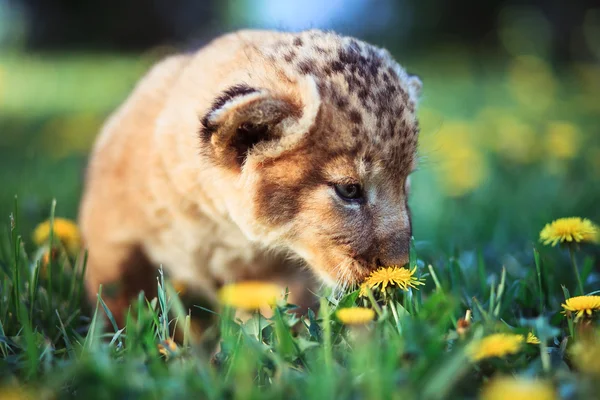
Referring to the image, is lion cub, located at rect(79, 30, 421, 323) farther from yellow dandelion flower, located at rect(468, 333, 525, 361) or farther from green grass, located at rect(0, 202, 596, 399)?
yellow dandelion flower, located at rect(468, 333, 525, 361)

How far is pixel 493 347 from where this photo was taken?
5.80 feet

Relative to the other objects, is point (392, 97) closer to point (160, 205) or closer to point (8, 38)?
point (160, 205)

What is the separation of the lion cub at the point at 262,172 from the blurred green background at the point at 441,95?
21.7 inches

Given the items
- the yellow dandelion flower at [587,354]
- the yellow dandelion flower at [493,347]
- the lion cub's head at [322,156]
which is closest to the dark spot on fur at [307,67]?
the lion cub's head at [322,156]

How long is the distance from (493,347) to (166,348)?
970 millimetres

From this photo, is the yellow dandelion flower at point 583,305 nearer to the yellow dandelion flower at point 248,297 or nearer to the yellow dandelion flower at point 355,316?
the yellow dandelion flower at point 355,316

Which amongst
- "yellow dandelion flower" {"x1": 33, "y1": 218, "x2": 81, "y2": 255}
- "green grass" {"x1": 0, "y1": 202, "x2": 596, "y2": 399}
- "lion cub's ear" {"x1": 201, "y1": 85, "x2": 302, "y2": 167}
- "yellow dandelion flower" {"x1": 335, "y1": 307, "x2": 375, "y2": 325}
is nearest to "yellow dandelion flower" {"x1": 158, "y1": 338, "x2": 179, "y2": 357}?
"green grass" {"x1": 0, "y1": 202, "x2": 596, "y2": 399}

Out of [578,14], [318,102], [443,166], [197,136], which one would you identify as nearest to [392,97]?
[318,102]

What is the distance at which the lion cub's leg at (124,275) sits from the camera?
298 centimetres

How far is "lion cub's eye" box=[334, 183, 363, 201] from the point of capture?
2508 millimetres

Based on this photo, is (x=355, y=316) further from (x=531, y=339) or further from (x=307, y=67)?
(x=307, y=67)

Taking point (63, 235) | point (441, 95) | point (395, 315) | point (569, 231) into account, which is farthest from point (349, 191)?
point (441, 95)

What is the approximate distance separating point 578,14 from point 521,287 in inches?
455

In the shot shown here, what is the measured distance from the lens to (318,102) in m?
2.41
